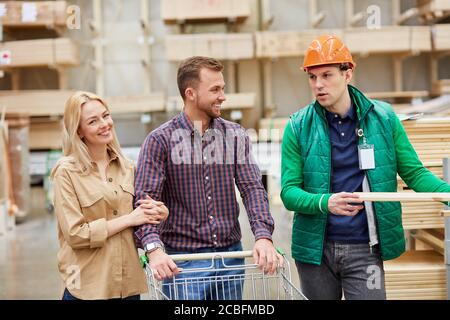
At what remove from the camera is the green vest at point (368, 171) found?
208 centimetres

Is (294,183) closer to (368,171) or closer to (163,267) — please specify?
(368,171)

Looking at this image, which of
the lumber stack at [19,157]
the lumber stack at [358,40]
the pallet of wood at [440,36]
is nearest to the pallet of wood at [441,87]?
the lumber stack at [358,40]

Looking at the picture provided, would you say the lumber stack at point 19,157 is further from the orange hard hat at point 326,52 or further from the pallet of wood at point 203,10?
the orange hard hat at point 326,52

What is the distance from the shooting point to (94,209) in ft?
7.11

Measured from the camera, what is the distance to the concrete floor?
4551 millimetres

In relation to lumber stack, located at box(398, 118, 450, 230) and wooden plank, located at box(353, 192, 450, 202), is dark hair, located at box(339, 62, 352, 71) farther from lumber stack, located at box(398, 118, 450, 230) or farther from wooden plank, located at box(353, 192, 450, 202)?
lumber stack, located at box(398, 118, 450, 230)

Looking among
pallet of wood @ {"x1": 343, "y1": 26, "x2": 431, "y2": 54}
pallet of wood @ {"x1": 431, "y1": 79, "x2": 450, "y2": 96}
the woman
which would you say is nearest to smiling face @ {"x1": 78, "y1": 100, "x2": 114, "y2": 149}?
the woman

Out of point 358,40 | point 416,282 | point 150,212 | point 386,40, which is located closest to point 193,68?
point 150,212

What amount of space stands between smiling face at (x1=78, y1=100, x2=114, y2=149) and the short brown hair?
281 mm

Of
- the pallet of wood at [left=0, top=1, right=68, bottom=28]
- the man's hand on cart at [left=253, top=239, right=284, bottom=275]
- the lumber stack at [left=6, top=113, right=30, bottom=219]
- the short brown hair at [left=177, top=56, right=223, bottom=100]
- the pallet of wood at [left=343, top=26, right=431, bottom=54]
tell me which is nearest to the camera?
the man's hand on cart at [left=253, top=239, right=284, bottom=275]

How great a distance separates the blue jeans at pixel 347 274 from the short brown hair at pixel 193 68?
2.26ft

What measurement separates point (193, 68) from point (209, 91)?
0.30 ft

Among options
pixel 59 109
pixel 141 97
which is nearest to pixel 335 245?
pixel 141 97

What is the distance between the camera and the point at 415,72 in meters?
6.70
